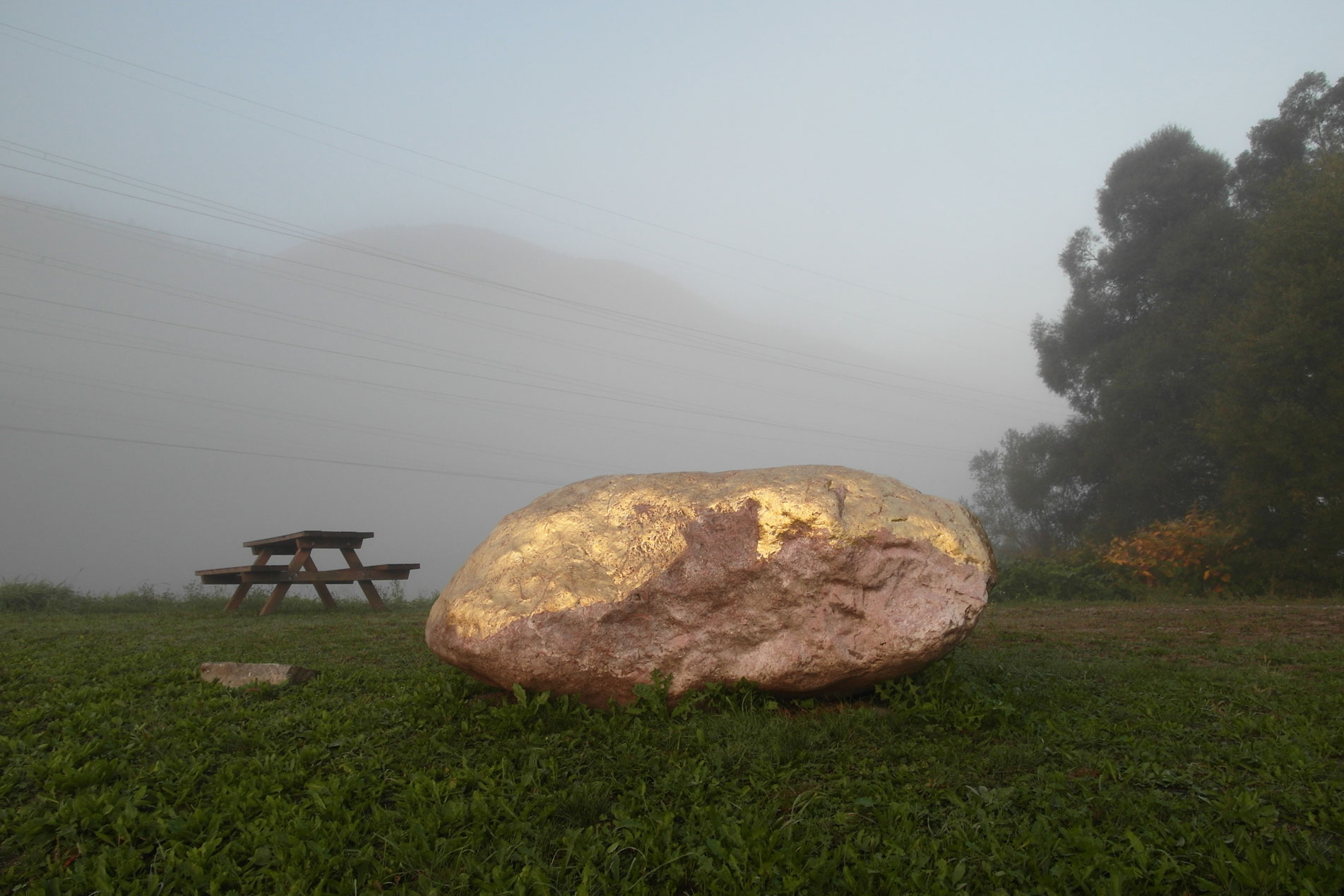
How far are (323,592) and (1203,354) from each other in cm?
2141

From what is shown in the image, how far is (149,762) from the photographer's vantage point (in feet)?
14.2

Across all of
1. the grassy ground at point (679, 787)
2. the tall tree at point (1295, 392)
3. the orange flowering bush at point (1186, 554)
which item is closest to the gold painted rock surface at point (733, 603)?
the grassy ground at point (679, 787)

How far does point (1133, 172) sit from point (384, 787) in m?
27.8

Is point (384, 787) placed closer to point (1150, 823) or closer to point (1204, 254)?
point (1150, 823)

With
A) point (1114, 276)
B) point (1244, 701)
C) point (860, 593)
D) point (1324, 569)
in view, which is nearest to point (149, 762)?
point (860, 593)

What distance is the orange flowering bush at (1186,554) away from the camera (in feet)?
52.1

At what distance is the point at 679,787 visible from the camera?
157 inches

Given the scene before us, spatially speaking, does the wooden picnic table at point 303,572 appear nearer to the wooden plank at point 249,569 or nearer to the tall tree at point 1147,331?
the wooden plank at point 249,569

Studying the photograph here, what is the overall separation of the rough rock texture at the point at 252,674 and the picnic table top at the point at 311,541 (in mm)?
6711

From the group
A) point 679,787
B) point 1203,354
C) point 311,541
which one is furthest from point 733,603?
point 1203,354

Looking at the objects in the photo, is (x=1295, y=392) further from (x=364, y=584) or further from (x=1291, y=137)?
(x=364, y=584)

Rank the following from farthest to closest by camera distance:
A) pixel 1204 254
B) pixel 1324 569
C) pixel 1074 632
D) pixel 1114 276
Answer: pixel 1114 276 < pixel 1204 254 < pixel 1324 569 < pixel 1074 632

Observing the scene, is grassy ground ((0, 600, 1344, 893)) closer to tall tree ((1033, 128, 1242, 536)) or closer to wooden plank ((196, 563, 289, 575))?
wooden plank ((196, 563, 289, 575))

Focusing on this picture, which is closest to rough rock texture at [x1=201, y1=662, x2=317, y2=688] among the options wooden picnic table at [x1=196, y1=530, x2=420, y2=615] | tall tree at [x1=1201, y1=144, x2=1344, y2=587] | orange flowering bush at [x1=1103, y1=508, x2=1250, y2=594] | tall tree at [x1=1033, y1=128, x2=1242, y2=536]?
wooden picnic table at [x1=196, y1=530, x2=420, y2=615]
